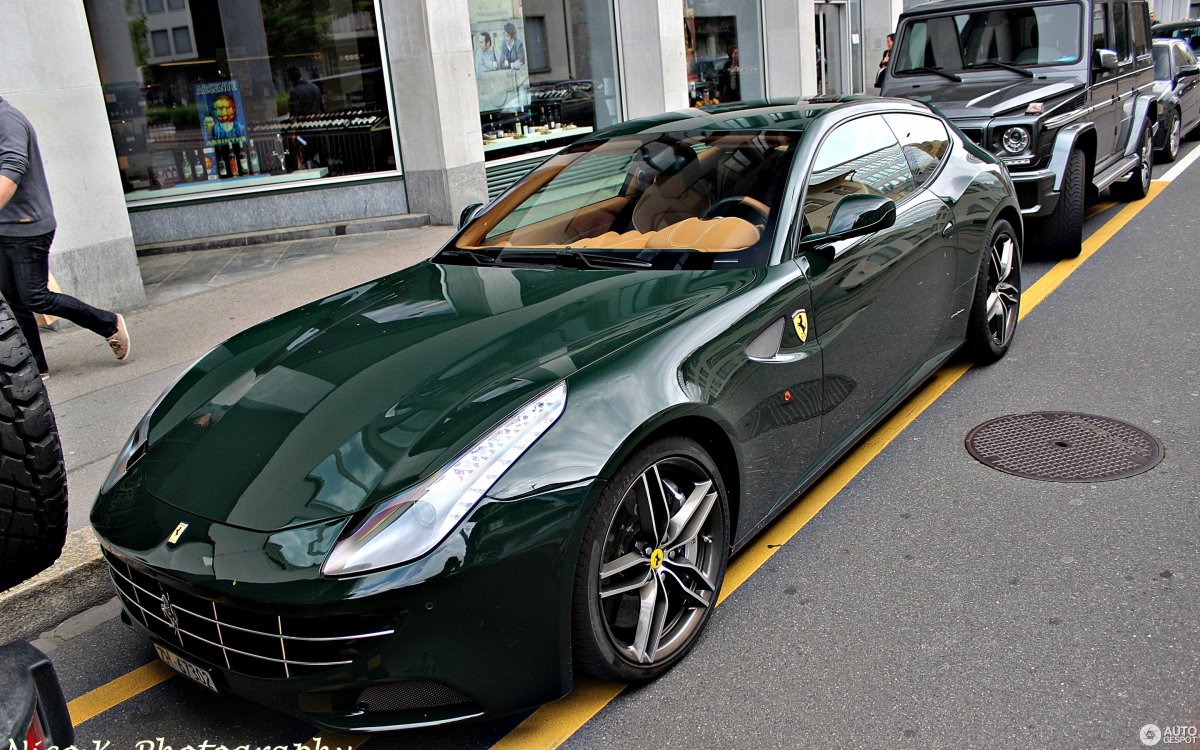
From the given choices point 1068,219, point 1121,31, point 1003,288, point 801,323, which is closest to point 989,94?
point 1068,219

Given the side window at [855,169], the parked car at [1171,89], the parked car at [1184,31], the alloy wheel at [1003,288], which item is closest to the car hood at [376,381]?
the side window at [855,169]

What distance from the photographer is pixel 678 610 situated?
10.2 feet

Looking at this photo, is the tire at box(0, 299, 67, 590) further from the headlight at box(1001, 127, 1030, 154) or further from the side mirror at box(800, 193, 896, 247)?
the headlight at box(1001, 127, 1030, 154)

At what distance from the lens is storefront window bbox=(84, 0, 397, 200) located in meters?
11.6

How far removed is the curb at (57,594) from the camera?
3.61 meters

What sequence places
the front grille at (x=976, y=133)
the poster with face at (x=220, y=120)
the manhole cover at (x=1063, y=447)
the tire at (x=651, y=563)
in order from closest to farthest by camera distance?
the tire at (x=651, y=563) → the manhole cover at (x=1063, y=447) → the front grille at (x=976, y=133) → the poster with face at (x=220, y=120)

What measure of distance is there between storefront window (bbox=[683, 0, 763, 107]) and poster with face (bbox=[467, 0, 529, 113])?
13.0ft

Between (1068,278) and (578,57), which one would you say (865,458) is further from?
(578,57)

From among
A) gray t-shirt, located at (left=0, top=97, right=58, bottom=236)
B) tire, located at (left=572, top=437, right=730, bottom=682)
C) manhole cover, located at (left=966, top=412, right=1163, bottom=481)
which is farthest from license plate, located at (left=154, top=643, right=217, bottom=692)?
gray t-shirt, located at (left=0, top=97, right=58, bottom=236)

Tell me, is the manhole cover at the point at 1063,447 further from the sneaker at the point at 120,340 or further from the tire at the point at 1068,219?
the sneaker at the point at 120,340

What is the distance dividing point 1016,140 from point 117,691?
689 centimetres

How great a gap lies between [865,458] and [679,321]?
1.69 m

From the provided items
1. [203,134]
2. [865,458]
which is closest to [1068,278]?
[865,458]

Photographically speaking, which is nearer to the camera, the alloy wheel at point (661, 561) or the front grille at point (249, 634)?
the front grille at point (249, 634)
